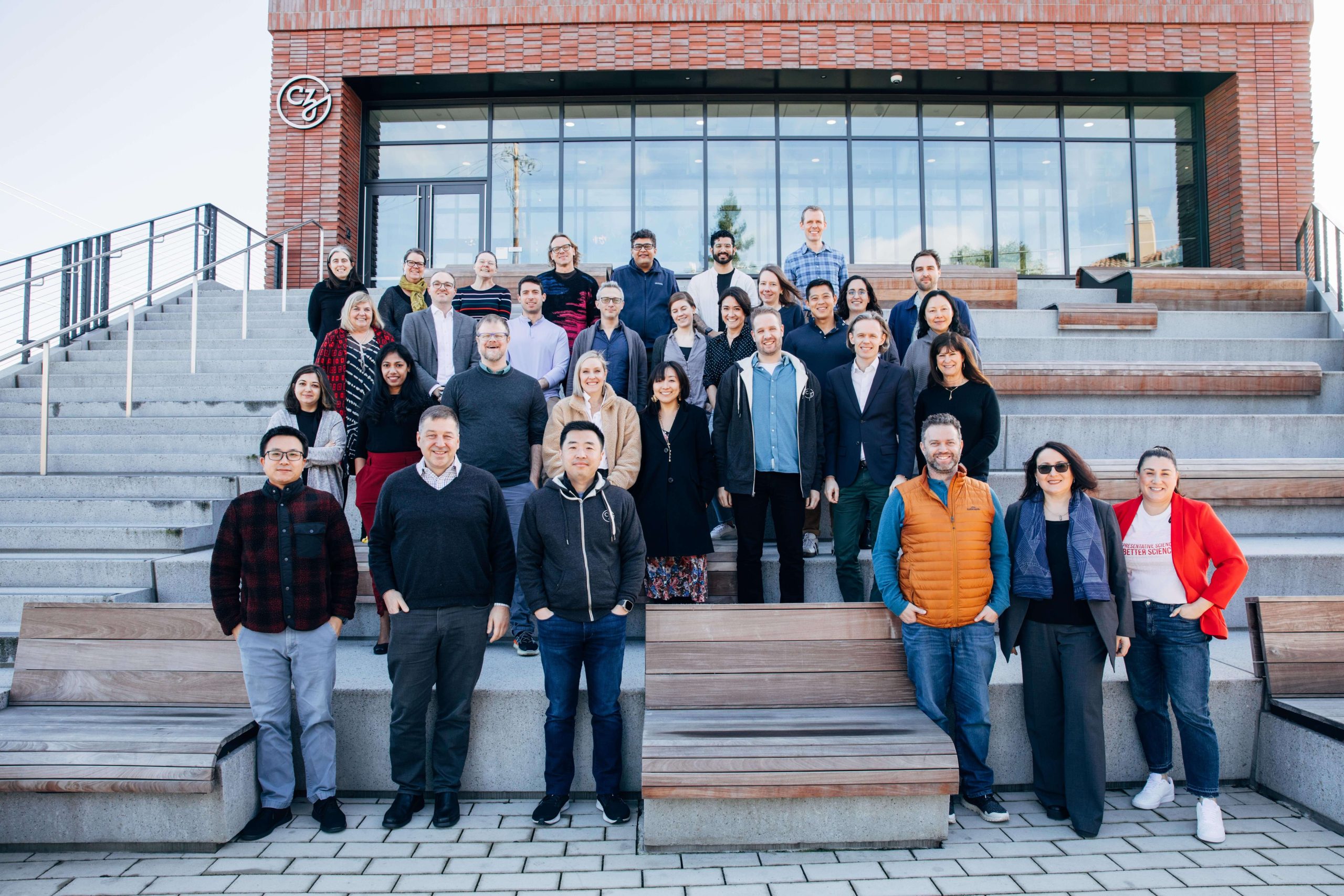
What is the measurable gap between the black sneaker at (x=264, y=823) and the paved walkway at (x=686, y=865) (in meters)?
0.05

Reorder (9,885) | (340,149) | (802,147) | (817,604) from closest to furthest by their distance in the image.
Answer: (9,885) < (817,604) < (340,149) < (802,147)

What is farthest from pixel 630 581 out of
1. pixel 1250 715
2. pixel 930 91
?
pixel 930 91

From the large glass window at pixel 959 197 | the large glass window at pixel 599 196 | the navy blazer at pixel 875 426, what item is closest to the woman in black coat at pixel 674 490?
the navy blazer at pixel 875 426

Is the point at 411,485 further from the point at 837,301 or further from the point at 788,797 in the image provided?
the point at 837,301

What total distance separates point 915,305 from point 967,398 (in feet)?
5.12

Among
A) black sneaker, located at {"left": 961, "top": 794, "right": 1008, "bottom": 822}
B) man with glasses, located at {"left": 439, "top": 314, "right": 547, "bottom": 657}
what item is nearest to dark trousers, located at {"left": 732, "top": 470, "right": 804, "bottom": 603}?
man with glasses, located at {"left": 439, "top": 314, "right": 547, "bottom": 657}

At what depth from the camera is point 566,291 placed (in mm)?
6480

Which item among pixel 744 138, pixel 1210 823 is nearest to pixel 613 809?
pixel 1210 823

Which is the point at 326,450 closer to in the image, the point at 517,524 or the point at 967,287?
the point at 517,524

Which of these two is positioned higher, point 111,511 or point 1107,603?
point 111,511

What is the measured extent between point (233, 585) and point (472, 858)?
5.63ft

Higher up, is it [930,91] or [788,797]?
[930,91]

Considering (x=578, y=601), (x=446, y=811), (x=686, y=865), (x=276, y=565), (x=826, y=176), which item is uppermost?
(x=826, y=176)

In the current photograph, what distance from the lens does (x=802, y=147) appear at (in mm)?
15398
